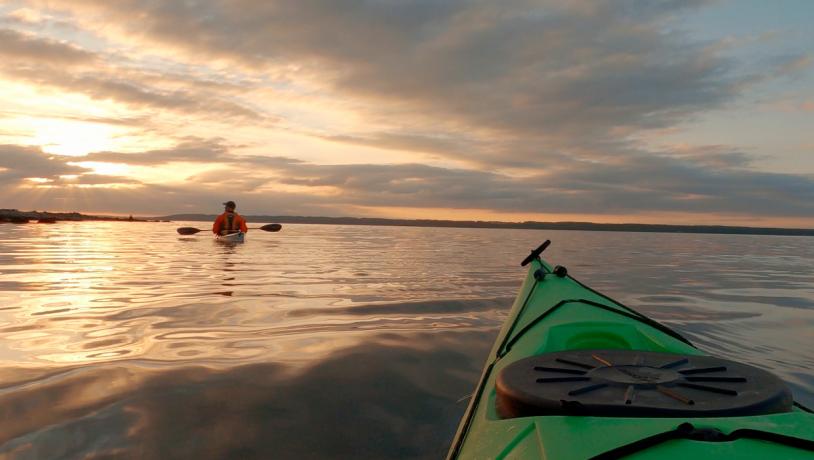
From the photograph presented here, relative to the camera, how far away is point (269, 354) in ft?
16.9

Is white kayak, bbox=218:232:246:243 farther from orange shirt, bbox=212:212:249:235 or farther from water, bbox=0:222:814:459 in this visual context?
water, bbox=0:222:814:459

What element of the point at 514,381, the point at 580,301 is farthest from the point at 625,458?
the point at 580,301

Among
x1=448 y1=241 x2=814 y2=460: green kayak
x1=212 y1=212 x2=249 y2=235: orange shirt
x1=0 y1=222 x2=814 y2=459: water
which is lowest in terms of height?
x1=0 y1=222 x2=814 y2=459: water

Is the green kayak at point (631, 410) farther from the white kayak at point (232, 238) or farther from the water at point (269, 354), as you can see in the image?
the white kayak at point (232, 238)

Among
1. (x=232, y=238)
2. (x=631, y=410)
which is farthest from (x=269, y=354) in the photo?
(x=232, y=238)

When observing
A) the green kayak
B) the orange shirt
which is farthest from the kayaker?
the green kayak

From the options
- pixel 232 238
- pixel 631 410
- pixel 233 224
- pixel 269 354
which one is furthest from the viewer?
pixel 233 224

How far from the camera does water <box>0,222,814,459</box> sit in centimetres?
335

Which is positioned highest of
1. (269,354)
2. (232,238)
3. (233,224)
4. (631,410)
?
(233,224)

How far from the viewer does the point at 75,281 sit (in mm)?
10133

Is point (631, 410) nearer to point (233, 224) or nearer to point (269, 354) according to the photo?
point (269, 354)

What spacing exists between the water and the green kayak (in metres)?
1.18

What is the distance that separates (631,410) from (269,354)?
3.98 metres

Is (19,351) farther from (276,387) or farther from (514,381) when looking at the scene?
(514,381)
